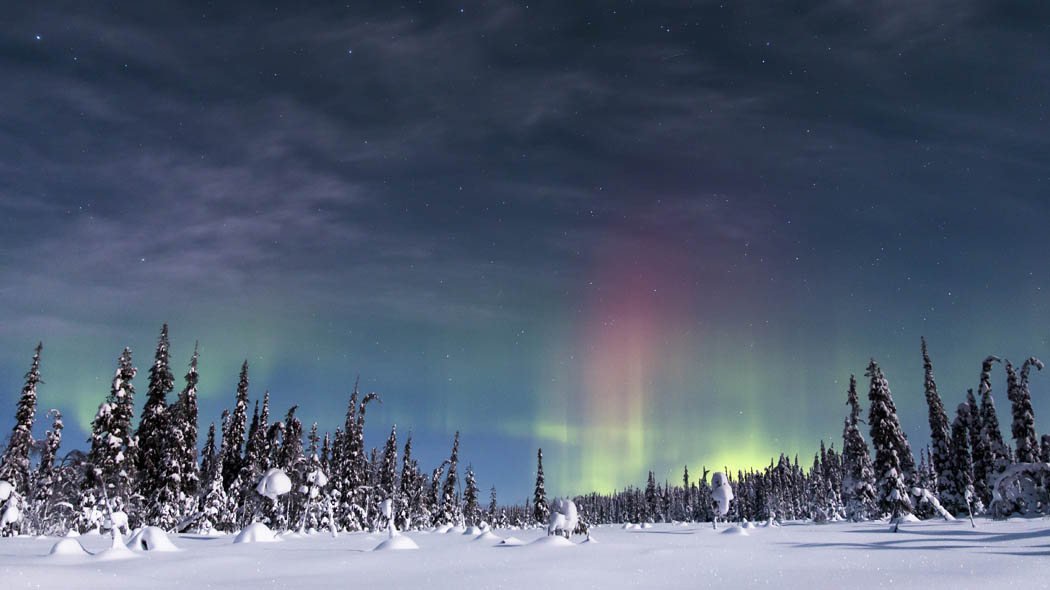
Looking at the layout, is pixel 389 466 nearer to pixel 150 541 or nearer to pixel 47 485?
pixel 47 485

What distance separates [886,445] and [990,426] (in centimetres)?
930

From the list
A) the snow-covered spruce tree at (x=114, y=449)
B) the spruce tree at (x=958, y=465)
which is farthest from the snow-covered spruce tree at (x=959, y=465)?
the snow-covered spruce tree at (x=114, y=449)

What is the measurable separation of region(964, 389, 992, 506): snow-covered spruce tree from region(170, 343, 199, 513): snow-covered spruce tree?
61.2 metres

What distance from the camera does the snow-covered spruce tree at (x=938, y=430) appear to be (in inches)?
2175

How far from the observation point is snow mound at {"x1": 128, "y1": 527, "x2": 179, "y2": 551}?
69.5 feet

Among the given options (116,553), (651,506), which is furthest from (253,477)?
(651,506)

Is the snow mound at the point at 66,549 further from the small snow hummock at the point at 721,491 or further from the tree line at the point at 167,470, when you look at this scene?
the small snow hummock at the point at 721,491

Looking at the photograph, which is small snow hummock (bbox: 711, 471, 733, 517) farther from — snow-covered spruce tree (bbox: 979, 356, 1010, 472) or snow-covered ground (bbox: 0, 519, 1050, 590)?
snow-covered spruce tree (bbox: 979, 356, 1010, 472)

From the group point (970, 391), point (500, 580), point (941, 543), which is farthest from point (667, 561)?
point (970, 391)

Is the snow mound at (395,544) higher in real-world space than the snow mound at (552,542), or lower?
lower

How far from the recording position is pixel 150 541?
21.5 metres

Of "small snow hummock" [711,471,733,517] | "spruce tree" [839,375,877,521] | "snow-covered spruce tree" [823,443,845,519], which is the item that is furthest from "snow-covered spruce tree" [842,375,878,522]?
"snow-covered spruce tree" [823,443,845,519]

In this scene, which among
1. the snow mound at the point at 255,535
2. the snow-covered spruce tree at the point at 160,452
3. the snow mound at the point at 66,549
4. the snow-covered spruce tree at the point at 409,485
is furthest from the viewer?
the snow-covered spruce tree at the point at 409,485

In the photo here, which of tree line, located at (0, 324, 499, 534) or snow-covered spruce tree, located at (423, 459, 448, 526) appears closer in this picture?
tree line, located at (0, 324, 499, 534)
